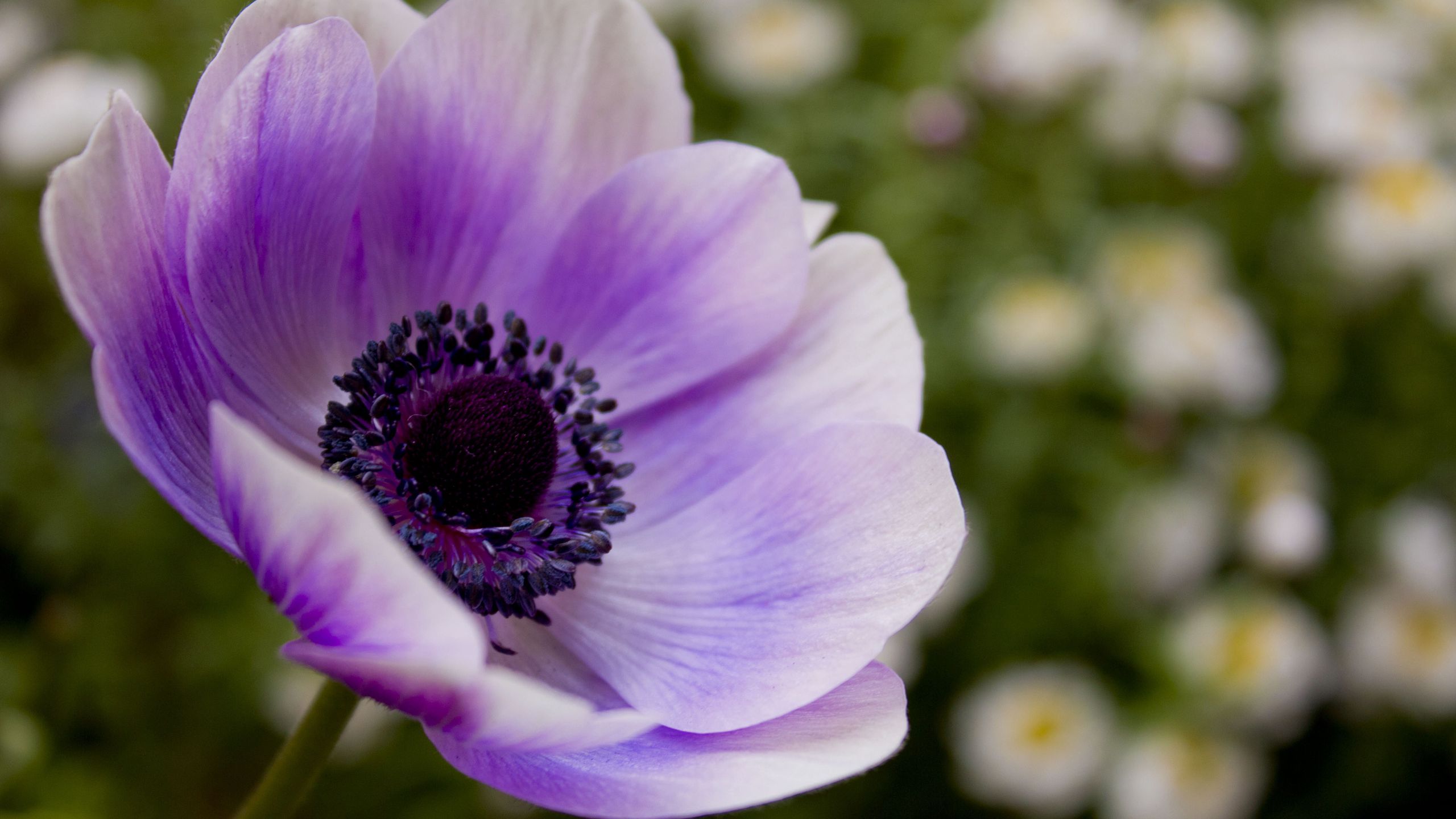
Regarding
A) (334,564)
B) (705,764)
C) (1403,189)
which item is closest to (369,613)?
(334,564)

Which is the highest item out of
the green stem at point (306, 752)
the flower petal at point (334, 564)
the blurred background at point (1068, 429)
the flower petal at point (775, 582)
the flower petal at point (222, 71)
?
the flower petal at point (222, 71)

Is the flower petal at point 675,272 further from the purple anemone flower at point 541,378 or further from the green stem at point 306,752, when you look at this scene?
the green stem at point 306,752

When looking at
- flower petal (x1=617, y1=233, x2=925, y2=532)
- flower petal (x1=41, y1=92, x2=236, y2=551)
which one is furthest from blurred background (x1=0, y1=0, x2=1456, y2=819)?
flower petal (x1=41, y1=92, x2=236, y2=551)

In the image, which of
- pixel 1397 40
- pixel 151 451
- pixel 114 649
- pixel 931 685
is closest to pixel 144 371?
pixel 151 451

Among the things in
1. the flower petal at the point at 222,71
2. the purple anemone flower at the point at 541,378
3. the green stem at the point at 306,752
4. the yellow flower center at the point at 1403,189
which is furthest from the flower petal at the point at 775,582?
the yellow flower center at the point at 1403,189

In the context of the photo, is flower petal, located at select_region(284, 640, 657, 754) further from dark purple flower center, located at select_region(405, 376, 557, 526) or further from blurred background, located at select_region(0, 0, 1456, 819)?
blurred background, located at select_region(0, 0, 1456, 819)

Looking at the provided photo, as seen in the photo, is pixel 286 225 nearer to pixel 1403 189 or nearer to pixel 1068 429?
pixel 1068 429
